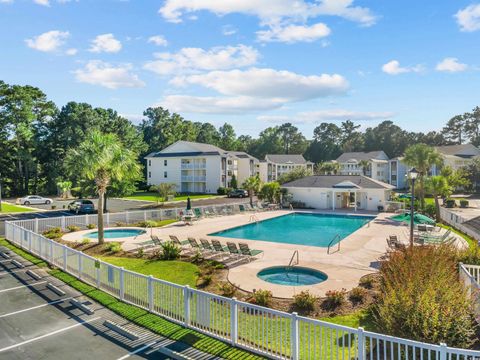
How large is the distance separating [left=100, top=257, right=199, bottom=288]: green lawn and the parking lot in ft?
10.9

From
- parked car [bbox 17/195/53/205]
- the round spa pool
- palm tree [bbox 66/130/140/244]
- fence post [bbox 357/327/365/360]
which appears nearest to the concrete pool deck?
the round spa pool

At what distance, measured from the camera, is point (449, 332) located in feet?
24.6

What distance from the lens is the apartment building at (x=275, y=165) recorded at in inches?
3162

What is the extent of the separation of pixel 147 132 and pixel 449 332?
85.7m

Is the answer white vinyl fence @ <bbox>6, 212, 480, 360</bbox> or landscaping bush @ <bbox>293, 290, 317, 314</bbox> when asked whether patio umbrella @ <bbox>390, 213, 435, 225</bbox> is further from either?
white vinyl fence @ <bbox>6, 212, 480, 360</bbox>

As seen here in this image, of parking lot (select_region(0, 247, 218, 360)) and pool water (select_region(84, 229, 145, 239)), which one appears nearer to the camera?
parking lot (select_region(0, 247, 218, 360))

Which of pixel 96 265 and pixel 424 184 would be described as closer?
pixel 96 265

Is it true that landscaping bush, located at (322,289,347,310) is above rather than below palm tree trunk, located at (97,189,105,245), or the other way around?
below

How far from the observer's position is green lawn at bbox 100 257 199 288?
48.8ft

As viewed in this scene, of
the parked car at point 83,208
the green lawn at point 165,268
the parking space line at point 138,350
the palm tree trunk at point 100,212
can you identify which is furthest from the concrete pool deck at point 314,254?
the parked car at point 83,208

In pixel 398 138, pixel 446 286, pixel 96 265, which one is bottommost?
pixel 96 265

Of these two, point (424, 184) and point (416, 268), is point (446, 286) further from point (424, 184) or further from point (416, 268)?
point (424, 184)

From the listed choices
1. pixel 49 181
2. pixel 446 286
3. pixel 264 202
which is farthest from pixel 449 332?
pixel 49 181

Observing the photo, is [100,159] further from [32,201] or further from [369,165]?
[369,165]
